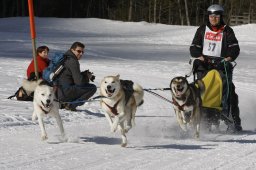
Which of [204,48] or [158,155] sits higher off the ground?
[204,48]

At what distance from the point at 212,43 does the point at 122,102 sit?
1.77 metres

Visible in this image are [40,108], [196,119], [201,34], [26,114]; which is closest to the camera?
[40,108]

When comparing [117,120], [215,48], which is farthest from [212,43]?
[117,120]

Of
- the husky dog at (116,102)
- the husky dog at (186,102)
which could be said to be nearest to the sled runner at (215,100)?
the husky dog at (186,102)

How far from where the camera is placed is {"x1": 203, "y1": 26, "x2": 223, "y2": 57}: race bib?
7.17m

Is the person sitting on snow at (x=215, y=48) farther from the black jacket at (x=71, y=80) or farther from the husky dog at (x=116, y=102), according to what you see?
the black jacket at (x=71, y=80)

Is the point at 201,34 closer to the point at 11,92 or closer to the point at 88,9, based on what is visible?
the point at 11,92

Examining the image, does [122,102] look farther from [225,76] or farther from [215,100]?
[225,76]

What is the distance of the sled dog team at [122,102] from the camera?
6027 millimetres

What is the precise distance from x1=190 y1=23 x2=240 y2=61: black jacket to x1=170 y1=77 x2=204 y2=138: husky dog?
71cm

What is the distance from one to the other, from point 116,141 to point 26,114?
2.24 m

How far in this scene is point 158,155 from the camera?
558 cm

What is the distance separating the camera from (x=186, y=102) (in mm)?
6605

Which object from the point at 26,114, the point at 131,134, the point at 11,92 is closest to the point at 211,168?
the point at 131,134
